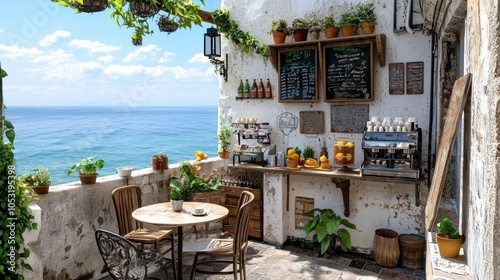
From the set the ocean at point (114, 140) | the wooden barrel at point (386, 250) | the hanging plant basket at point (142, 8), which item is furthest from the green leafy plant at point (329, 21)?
the ocean at point (114, 140)

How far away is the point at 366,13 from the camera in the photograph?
14.7 ft

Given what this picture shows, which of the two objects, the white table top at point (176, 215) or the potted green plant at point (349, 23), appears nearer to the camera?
the white table top at point (176, 215)

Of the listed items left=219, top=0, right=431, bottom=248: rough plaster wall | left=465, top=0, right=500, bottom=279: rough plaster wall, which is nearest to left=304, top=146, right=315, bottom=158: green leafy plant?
left=219, top=0, right=431, bottom=248: rough plaster wall

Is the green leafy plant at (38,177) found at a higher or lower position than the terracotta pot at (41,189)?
higher

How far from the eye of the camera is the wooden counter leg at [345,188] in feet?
15.1

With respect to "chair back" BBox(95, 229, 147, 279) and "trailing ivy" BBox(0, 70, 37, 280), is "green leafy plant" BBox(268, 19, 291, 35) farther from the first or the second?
"trailing ivy" BBox(0, 70, 37, 280)

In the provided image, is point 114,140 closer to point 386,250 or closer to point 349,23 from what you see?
point 349,23

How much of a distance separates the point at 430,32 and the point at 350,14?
96cm

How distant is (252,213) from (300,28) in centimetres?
263

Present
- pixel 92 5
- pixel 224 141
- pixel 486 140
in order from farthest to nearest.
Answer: pixel 224 141 < pixel 92 5 < pixel 486 140

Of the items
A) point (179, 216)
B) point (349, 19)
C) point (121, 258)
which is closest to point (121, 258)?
point (121, 258)

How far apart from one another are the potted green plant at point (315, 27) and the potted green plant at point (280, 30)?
32 centimetres

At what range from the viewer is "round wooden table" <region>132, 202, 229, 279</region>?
10.9 ft

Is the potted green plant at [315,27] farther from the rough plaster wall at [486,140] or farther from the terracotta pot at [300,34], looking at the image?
the rough plaster wall at [486,140]
